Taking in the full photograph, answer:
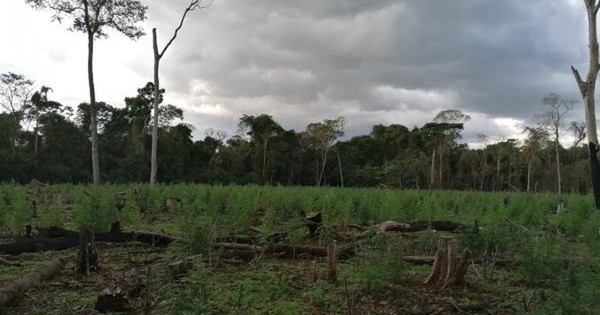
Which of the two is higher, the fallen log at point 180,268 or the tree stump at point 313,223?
the tree stump at point 313,223

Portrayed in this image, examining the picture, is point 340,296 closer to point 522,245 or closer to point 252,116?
point 522,245

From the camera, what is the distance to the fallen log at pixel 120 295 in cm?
433

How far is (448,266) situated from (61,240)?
5.96 meters

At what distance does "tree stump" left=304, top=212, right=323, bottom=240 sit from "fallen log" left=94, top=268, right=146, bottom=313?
4.03 meters

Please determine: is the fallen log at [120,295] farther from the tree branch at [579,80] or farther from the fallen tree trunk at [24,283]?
the tree branch at [579,80]

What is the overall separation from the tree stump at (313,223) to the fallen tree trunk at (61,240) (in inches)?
93.0

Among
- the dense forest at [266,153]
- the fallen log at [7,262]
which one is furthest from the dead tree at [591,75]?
the dense forest at [266,153]

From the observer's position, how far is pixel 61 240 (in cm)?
775

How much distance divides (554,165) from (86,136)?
173 ft

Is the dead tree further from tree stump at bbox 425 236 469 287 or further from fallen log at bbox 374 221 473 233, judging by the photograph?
tree stump at bbox 425 236 469 287

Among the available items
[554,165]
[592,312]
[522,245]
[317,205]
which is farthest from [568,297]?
[554,165]

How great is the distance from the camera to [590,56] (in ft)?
37.2

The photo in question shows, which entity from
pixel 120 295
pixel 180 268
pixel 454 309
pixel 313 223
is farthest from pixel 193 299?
pixel 313 223

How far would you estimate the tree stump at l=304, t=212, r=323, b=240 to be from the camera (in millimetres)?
8586
